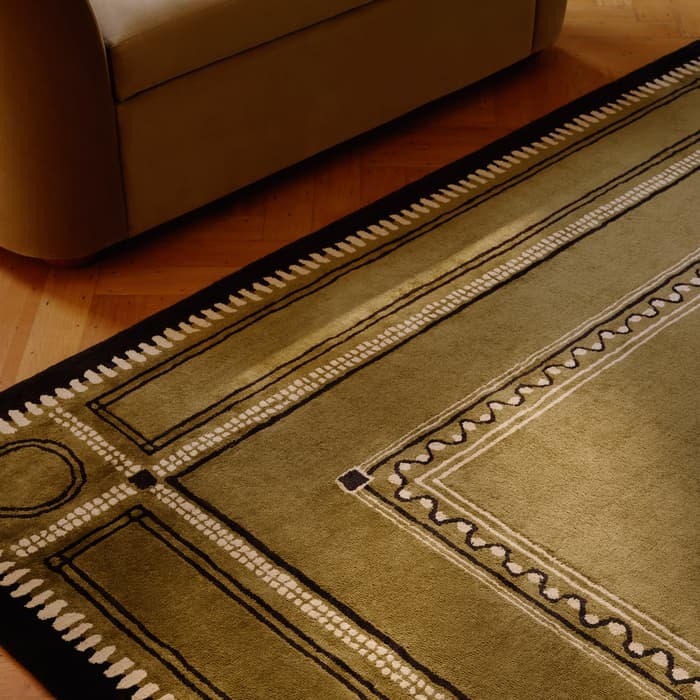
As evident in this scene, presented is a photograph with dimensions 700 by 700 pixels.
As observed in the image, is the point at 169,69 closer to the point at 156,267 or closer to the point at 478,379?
the point at 156,267

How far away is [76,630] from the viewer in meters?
1.15

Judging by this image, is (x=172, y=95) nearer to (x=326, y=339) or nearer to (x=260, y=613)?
(x=326, y=339)

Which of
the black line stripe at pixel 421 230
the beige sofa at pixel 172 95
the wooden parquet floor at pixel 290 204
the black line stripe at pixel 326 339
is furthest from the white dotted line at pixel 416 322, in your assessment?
the beige sofa at pixel 172 95

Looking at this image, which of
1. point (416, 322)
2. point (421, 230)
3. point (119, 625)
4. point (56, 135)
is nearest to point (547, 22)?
point (421, 230)

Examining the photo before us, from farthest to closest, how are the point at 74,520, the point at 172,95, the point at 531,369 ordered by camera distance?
the point at 172,95 → the point at 531,369 → the point at 74,520

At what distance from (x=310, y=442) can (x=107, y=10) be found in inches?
24.9

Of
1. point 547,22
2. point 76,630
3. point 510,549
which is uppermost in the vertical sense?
point 547,22

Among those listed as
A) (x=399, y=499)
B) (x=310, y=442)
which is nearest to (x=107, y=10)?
(x=310, y=442)

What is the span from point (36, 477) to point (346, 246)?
60 cm

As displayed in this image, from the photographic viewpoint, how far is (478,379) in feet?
4.76

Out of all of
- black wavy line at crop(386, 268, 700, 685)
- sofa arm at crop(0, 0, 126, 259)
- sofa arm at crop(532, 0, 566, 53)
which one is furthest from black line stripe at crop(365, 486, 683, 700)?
sofa arm at crop(532, 0, 566, 53)

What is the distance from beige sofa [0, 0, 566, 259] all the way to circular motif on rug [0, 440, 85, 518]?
36 cm

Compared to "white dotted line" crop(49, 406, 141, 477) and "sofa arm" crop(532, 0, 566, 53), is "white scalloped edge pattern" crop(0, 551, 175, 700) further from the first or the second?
"sofa arm" crop(532, 0, 566, 53)

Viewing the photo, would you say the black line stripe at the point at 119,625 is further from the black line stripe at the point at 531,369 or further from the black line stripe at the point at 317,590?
the black line stripe at the point at 531,369
